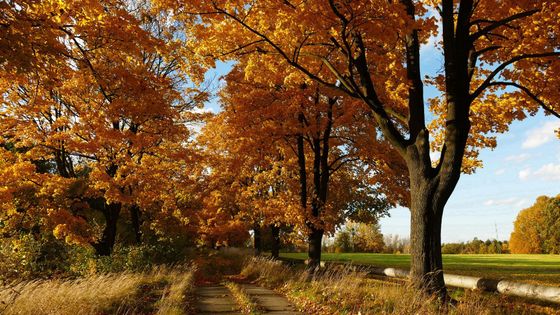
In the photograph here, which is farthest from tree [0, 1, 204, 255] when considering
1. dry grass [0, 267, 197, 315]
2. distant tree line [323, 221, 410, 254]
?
distant tree line [323, 221, 410, 254]

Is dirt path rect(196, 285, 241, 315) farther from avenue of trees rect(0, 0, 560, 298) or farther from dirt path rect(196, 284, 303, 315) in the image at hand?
avenue of trees rect(0, 0, 560, 298)

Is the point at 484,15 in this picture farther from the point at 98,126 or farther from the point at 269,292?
the point at 98,126

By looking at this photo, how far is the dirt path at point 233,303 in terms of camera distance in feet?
29.5

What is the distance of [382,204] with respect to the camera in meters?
26.4

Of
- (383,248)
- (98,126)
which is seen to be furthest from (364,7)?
(383,248)

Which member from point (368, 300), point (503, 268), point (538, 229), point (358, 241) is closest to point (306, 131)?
point (368, 300)

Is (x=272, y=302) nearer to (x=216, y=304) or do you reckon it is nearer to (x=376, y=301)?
(x=216, y=304)

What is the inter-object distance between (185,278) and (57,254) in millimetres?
6895

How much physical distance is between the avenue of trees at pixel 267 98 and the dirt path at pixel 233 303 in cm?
306

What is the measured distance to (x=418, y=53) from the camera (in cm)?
937

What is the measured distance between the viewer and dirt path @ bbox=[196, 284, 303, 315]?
8984 millimetres

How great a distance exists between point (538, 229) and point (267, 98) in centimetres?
7059

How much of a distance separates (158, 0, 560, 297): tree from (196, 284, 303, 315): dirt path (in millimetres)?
2998

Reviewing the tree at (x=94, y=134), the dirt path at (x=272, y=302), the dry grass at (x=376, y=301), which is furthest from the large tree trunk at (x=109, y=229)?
the dry grass at (x=376, y=301)
